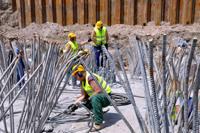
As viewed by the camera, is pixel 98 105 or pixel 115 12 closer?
pixel 98 105

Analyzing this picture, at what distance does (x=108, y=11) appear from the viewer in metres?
11.9

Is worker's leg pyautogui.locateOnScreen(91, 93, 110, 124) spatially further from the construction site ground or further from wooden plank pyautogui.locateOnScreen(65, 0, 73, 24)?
wooden plank pyautogui.locateOnScreen(65, 0, 73, 24)

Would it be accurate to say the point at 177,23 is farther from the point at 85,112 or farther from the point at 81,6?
the point at 85,112

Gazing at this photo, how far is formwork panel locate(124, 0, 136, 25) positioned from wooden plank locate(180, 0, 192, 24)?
5.55ft

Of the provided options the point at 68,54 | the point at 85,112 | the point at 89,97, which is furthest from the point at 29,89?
the point at 85,112

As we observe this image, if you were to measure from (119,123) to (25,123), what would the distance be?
243 centimetres

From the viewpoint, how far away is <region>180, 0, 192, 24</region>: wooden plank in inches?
426

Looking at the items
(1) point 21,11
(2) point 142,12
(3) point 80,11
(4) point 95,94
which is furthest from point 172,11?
(4) point 95,94

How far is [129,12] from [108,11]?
0.77 m

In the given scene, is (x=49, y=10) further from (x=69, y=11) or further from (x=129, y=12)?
Result: (x=129, y=12)

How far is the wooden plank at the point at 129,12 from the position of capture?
37.9 feet

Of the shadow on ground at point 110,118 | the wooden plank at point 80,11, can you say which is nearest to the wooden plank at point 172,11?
the wooden plank at point 80,11

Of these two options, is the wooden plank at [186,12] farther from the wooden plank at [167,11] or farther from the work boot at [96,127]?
the work boot at [96,127]

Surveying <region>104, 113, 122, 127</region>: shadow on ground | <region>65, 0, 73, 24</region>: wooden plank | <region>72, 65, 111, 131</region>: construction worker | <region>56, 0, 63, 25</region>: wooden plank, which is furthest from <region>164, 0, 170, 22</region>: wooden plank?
<region>72, 65, 111, 131</region>: construction worker
